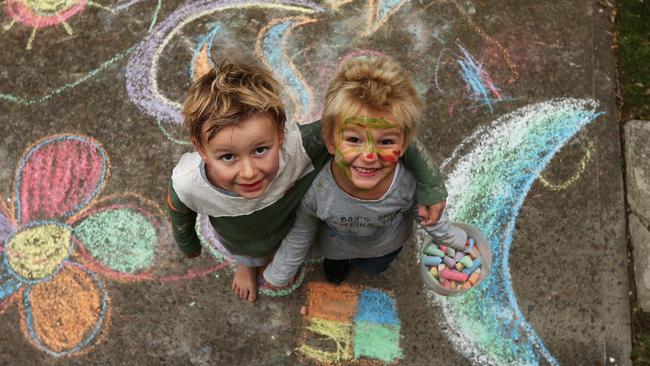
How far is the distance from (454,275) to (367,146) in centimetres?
99

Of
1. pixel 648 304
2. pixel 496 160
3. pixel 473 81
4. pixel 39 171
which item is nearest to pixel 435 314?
pixel 496 160

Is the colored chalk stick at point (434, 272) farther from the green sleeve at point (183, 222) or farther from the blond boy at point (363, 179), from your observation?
the green sleeve at point (183, 222)

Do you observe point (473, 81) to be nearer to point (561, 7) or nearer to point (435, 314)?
point (561, 7)

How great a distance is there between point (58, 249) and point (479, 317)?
7.83 ft

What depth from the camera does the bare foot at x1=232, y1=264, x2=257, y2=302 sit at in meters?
2.83

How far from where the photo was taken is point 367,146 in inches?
69.7

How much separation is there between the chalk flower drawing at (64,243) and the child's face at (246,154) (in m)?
1.41

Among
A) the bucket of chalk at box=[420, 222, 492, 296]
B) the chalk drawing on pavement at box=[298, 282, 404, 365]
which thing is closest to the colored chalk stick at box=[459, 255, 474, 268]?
the bucket of chalk at box=[420, 222, 492, 296]

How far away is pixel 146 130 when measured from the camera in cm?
321

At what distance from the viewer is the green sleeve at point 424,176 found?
6.32ft

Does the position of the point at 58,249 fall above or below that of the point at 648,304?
above

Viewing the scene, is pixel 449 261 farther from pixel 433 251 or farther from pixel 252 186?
pixel 252 186

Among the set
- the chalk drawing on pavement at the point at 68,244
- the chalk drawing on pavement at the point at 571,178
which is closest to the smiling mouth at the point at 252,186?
the chalk drawing on pavement at the point at 68,244

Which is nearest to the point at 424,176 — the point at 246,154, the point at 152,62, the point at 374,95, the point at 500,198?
the point at 374,95
